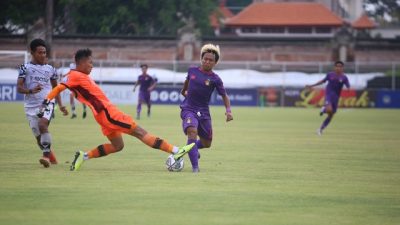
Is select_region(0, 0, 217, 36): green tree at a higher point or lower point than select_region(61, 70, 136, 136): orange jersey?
higher

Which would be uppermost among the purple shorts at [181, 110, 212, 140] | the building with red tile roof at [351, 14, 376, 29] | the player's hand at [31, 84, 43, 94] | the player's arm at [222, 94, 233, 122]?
the building with red tile roof at [351, 14, 376, 29]

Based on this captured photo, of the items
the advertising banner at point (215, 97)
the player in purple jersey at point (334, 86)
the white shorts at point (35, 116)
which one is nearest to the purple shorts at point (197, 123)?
the white shorts at point (35, 116)

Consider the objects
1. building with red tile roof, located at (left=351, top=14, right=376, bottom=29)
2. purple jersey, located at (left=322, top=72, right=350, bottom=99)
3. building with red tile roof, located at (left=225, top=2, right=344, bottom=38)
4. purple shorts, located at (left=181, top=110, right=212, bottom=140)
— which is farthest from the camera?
building with red tile roof, located at (left=351, top=14, right=376, bottom=29)

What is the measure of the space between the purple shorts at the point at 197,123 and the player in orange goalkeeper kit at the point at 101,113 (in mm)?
579

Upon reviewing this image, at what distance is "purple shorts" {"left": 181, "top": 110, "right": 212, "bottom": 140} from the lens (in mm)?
14109

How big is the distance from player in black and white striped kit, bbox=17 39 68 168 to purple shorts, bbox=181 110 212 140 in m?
2.03

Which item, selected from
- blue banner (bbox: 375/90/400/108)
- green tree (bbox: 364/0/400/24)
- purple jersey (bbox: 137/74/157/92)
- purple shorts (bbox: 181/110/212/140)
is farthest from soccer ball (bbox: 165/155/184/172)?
green tree (bbox: 364/0/400/24)

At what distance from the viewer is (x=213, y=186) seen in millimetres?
12031

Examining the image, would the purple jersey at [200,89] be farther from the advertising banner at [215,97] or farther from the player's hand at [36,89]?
the advertising banner at [215,97]

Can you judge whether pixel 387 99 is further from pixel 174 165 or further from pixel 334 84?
pixel 174 165

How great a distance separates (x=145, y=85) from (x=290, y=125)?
827 centimetres

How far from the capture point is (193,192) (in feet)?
37.3

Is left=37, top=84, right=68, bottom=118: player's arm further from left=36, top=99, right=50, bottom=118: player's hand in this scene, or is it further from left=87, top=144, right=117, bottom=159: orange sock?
left=87, top=144, right=117, bottom=159: orange sock

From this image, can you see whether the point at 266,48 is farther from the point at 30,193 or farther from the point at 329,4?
the point at 30,193
